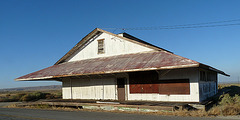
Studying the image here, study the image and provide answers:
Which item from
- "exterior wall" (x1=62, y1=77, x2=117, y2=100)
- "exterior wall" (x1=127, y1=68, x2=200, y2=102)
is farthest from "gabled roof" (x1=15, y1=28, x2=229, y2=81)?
"exterior wall" (x1=62, y1=77, x2=117, y2=100)

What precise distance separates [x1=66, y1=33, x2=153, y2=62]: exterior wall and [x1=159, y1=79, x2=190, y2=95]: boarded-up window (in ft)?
12.6

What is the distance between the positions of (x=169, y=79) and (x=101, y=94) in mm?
6637

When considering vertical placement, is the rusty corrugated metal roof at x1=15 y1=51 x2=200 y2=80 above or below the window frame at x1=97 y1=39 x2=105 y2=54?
below

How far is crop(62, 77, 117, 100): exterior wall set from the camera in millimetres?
18969

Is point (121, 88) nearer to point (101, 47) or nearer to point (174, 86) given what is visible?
point (174, 86)

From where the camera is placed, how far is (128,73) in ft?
58.7

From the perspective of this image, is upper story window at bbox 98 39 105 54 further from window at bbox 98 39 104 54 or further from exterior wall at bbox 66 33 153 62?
exterior wall at bbox 66 33 153 62

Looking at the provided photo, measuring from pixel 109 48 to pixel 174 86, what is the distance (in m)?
7.86

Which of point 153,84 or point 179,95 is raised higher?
point 153,84

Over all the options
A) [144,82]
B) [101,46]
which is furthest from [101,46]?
[144,82]

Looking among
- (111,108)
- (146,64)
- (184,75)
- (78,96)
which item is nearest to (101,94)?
(78,96)

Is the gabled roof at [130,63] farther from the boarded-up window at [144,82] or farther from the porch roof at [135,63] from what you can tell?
the boarded-up window at [144,82]

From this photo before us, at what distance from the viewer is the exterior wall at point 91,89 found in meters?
19.0

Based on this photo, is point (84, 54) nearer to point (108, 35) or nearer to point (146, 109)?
point (108, 35)
